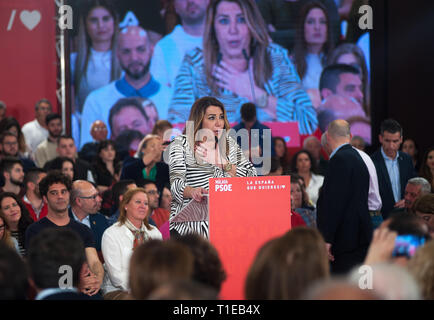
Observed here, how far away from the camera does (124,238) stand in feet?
15.6

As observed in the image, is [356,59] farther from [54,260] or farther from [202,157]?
[54,260]

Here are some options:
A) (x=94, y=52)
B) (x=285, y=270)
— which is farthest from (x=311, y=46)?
(x=285, y=270)

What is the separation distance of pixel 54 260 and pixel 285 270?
980 mm

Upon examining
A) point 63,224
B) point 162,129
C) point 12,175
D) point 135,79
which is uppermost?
point 135,79

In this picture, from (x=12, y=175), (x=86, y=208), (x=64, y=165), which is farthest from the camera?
(x=64, y=165)

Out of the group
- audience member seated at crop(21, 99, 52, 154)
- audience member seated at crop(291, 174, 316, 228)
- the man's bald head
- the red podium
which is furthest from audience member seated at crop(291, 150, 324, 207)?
the red podium

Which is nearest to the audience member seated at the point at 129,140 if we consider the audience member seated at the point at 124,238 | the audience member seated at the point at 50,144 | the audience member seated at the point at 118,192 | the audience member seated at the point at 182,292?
the audience member seated at the point at 50,144

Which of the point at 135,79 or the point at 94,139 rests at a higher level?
the point at 135,79

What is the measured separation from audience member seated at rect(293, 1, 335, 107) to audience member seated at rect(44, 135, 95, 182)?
341cm

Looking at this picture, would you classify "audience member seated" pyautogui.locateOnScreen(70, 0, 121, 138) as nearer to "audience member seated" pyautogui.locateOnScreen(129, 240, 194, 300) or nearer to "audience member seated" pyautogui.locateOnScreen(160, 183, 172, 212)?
"audience member seated" pyautogui.locateOnScreen(160, 183, 172, 212)

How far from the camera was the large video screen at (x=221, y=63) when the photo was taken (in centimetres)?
889

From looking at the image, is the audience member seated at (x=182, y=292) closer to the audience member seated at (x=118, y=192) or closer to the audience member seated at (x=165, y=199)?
the audience member seated at (x=118, y=192)

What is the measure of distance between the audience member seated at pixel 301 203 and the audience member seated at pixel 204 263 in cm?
350

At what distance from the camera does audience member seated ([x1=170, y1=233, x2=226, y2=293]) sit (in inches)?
97.2
